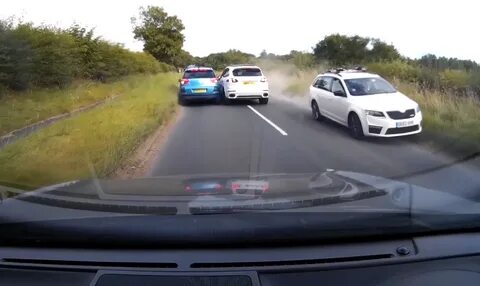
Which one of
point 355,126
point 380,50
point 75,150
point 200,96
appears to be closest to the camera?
point 75,150

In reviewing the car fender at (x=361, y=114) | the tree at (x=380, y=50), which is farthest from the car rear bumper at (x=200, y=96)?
the tree at (x=380, y=50)

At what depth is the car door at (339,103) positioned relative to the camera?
42.8 ft

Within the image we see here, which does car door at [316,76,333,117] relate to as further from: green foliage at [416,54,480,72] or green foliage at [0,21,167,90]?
green foliage at [416,54,480,72]

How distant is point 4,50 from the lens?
1775 cm

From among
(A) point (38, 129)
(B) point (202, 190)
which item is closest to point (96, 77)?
(A) point (38, 129)

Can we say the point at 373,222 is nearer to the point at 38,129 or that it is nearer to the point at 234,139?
the point at 234,139

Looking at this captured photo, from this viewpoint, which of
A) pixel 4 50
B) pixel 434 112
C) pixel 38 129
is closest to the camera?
pixel 38 129

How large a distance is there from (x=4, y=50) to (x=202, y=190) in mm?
16809

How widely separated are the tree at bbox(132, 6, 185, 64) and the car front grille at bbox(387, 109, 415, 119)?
17.4 metres

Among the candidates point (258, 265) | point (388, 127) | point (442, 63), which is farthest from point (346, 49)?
point (258, 265)

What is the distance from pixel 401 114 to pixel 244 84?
1065cm

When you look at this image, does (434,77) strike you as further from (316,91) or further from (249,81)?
(316,91)

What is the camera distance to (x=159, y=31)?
32625 mm

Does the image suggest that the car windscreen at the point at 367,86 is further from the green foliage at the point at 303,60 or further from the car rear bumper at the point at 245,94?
the green foliage at the point at 303,60
